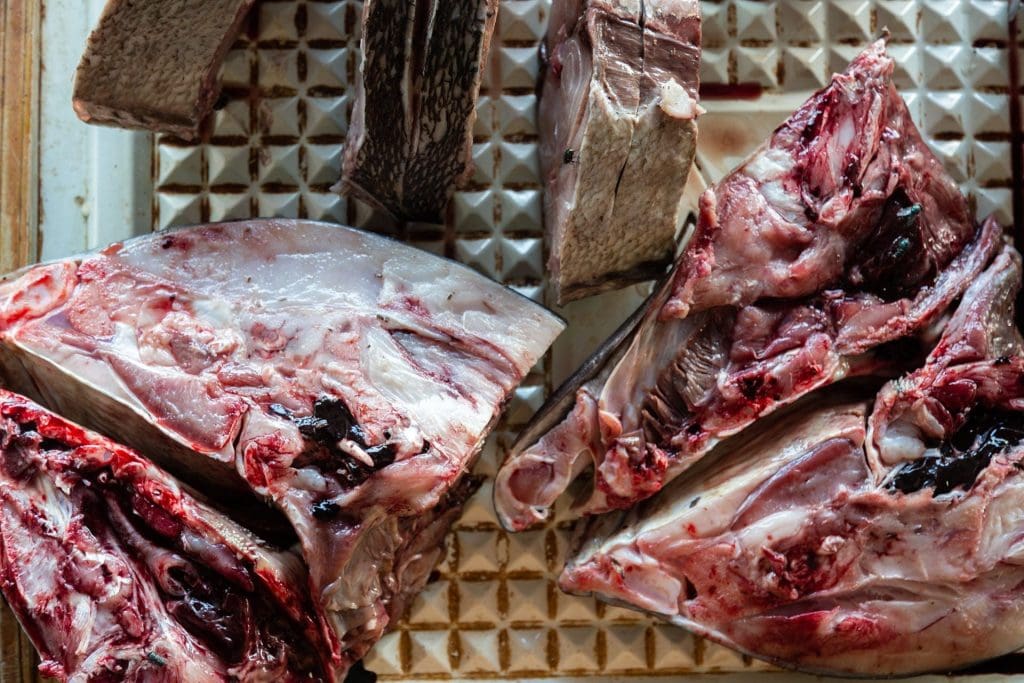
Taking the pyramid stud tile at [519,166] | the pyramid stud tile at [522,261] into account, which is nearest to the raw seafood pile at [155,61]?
the pyramid stud tile at [519,166]

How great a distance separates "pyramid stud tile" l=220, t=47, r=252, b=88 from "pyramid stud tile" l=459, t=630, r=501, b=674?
4.96 feet

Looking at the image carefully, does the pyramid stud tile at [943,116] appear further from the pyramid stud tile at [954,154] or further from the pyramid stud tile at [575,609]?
the pyramid stud tile at [575,609]

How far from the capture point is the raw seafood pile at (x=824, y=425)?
210 centimetres

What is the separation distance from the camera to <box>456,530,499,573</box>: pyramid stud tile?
8.29 feet

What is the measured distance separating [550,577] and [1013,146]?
164 centimetres

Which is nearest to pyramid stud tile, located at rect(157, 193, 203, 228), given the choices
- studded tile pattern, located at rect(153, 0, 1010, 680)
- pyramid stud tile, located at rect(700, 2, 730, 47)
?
studded tile pattern, located at rect(153, 0, 1010, 680)

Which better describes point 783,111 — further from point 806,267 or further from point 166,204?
point 166,204

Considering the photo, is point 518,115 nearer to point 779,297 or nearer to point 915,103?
point 779,297

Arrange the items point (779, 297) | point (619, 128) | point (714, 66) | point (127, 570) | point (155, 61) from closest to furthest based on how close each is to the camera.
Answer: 1. point (127, 570)
2. point (619, 128)
3. point (779, 297)
4. point (155, 61)
5. point (714, 66)

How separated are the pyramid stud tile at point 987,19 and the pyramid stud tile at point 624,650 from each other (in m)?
1.79

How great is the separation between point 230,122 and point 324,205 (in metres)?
0.32

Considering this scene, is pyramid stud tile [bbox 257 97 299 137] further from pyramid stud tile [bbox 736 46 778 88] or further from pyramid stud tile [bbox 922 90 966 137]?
pyramid stud tile [bbox 922 90 966 137]

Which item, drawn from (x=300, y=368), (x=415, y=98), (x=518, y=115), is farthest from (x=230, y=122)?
(x=300, y=368)

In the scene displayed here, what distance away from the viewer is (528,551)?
2.53m
